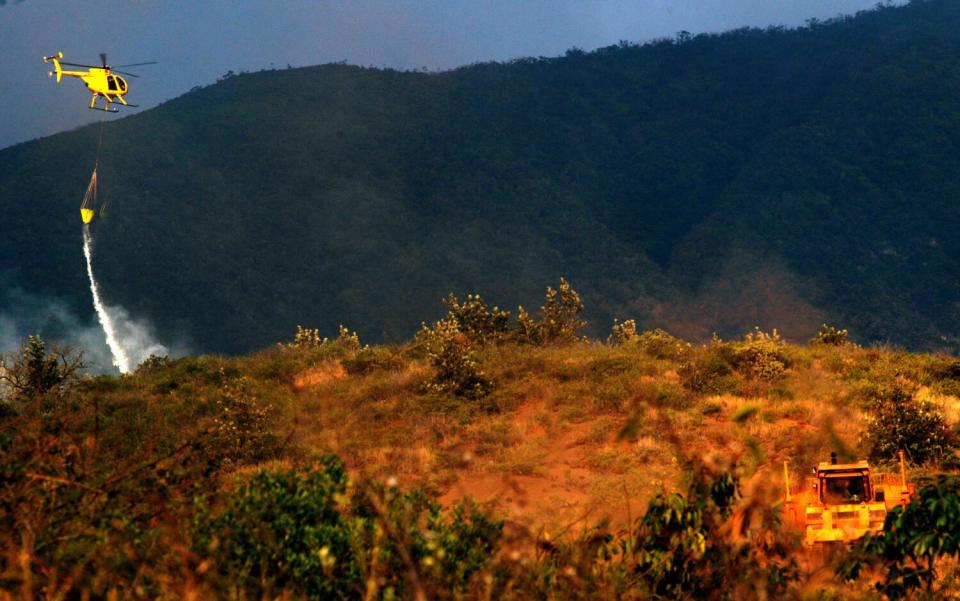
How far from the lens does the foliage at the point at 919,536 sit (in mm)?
8266

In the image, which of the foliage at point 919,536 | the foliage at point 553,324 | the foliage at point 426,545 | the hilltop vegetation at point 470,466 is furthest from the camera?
A: the foliage at point 553,324

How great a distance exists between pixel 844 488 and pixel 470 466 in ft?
25.8

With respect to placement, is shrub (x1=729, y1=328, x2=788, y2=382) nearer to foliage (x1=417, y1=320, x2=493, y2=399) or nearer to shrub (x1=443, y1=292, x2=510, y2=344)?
foliage (x1=417, y1=320, x2=493, y2=399)

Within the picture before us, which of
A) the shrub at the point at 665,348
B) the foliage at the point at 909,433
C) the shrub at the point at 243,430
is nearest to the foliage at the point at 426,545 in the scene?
the shrub at the point at 243,430

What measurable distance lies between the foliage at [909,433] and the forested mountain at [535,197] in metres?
61.5

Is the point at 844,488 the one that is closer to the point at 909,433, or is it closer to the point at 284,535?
the point at 909,433

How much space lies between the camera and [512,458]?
20.7 meters

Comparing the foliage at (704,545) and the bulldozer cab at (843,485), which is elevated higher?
the foliage at (704,545)

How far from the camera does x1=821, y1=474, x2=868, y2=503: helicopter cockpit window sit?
14.6 metres

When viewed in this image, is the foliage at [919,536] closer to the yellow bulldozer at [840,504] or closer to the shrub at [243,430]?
the yellow bulldozer at [840,504]

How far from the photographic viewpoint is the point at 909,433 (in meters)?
18.7

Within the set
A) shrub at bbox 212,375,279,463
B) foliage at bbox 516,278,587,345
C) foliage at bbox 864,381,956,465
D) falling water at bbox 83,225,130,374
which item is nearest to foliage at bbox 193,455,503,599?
shrub at bbox 212,375,279,463

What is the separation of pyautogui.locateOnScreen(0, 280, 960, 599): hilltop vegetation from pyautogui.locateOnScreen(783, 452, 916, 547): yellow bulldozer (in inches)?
25.2

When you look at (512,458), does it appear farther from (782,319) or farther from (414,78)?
(414,78)
